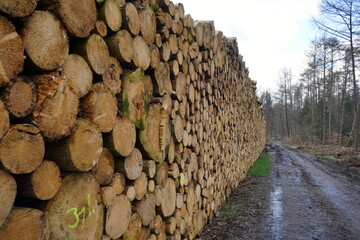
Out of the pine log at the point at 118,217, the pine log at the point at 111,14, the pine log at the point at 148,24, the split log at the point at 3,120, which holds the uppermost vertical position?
the pine log at the point at 148,24

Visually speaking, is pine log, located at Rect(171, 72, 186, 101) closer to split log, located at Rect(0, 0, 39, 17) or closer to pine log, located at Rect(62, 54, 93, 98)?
pine log, located at Rect(62, 54, 93, 98)

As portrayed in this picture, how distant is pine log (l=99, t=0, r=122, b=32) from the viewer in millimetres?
2212

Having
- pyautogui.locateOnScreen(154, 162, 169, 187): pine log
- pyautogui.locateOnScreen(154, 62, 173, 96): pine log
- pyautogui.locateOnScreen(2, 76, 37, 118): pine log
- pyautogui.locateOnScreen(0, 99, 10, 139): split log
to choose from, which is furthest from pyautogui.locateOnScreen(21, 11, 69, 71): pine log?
pyautogui.locateOnScreen(154, 162, 169, 187): pine log

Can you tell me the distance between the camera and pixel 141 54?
284 centimetres

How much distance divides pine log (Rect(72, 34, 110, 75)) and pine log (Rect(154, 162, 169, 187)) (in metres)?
1.38

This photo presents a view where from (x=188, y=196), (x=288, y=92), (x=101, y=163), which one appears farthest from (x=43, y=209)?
(x=288, y=92)

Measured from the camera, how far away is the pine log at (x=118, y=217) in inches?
88.7

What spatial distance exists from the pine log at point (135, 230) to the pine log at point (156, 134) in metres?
0.61

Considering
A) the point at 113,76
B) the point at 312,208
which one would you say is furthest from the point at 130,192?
the point at 312,208

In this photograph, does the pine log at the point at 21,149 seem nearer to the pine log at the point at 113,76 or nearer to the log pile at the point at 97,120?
the log pile at the point at 97,120

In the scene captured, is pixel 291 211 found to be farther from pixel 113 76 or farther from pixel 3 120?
pixel 3 120

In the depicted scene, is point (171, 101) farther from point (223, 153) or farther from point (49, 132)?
point (223, 153)

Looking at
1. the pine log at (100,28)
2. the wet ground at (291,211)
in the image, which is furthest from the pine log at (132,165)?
the wet ground at (291,211)

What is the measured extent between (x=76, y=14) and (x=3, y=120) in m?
0.86
